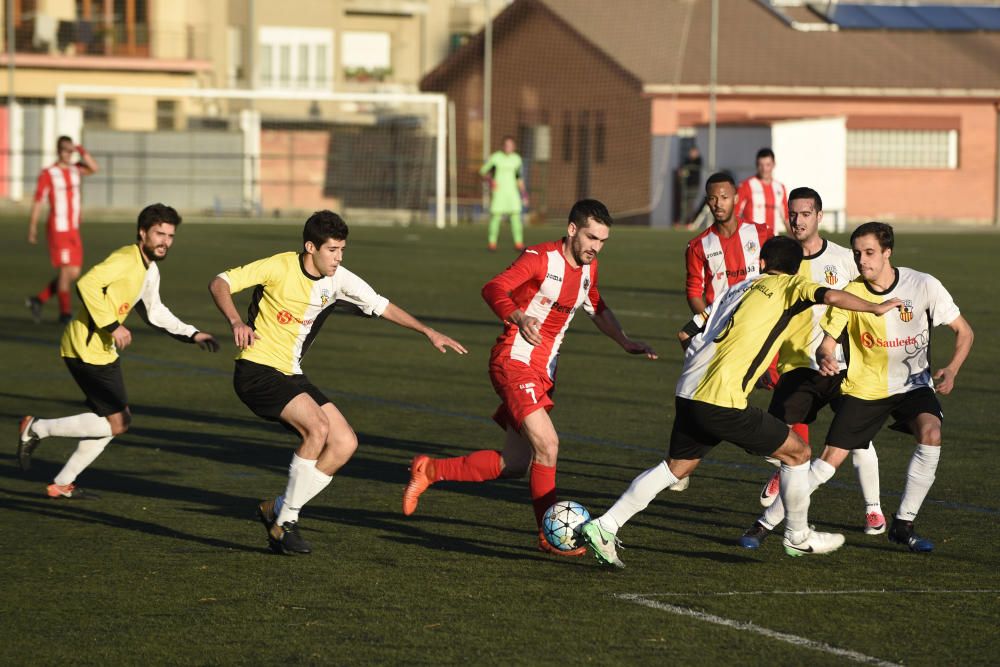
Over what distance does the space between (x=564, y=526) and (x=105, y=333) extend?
3252 millimetres

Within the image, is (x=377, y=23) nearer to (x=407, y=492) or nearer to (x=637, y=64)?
(x=637, y=64)

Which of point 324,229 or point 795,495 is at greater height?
point 324,229

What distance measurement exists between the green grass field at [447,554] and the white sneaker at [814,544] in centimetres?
5

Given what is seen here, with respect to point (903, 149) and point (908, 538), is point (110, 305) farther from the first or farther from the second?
point (903, 149)

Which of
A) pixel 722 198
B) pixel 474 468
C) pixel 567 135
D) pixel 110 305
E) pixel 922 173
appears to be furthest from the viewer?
pixel 567 135

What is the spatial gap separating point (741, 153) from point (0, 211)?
20.9 metres

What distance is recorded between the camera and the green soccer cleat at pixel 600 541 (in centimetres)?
726

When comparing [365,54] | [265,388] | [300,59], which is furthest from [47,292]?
[365,54]

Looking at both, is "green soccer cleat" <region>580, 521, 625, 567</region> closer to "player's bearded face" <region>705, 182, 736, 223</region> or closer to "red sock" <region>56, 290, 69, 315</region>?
"player's bearded face" <region>705, 182, 736, 223</region>

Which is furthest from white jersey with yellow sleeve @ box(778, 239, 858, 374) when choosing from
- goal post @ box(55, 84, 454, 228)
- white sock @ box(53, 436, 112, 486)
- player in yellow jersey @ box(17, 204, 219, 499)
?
goal post @ box(55, 84, 454, 228)

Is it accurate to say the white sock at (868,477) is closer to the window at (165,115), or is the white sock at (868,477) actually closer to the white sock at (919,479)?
the white sock at (919,479)

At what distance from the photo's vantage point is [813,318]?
866cm

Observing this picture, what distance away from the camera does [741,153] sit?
1725 inches

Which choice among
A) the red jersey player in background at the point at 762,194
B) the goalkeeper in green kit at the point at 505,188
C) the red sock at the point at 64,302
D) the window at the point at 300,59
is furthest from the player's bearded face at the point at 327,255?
the window at the point at 300,59
